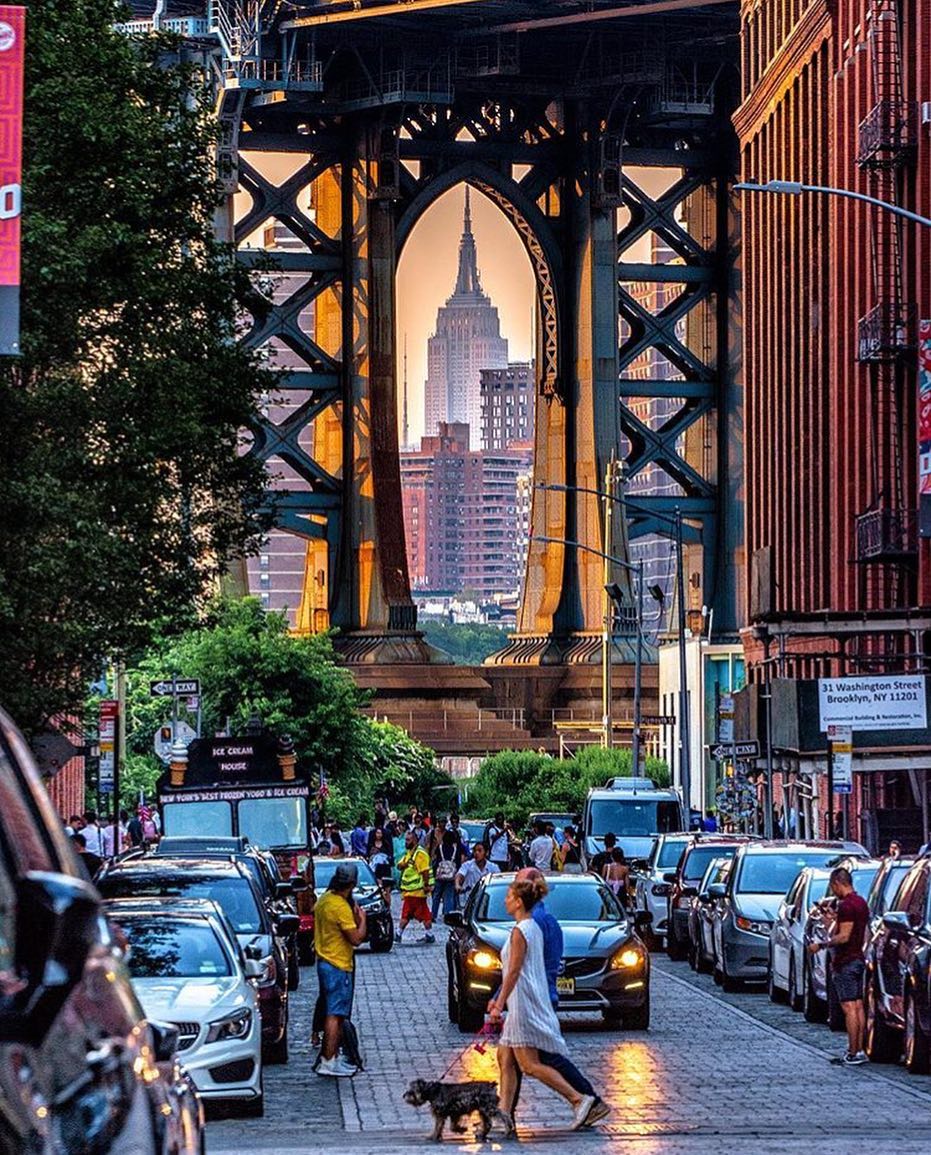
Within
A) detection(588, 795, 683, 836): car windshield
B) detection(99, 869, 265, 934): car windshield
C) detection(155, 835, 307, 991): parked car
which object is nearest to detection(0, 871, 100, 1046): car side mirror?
detection(99, 869, 265, 934): car windshield

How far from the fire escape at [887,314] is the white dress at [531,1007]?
4426 centimetres

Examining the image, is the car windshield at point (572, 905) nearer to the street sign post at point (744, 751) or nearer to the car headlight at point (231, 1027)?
the car headlight at point (231, 1027)

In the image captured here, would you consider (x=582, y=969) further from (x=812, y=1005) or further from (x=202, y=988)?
(x=202, y=988)

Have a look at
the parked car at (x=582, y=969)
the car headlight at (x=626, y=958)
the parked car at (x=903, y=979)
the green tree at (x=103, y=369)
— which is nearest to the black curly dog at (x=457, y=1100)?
the parked car at (x=903, y=979)

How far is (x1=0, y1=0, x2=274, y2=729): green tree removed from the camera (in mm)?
28125

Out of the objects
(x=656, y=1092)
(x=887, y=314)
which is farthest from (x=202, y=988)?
(x=887, y=314)

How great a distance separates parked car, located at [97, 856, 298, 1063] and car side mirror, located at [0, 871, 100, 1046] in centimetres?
1708

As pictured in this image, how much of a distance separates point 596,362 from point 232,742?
3247 inches

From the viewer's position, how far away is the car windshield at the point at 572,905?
2727 cm

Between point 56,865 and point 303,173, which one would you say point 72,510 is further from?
point 303,173

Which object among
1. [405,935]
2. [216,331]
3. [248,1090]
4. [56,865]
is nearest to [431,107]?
[405,935]

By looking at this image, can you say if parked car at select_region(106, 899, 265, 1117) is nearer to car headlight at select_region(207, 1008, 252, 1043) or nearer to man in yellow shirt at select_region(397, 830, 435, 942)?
car headlight at select_region(207, 1008, 252, 1043)

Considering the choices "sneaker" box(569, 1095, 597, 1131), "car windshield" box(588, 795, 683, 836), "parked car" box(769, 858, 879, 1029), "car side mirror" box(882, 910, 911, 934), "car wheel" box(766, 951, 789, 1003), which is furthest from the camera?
"car windshield" box(588, 795, 683, 836)

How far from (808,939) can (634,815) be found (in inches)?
1109
